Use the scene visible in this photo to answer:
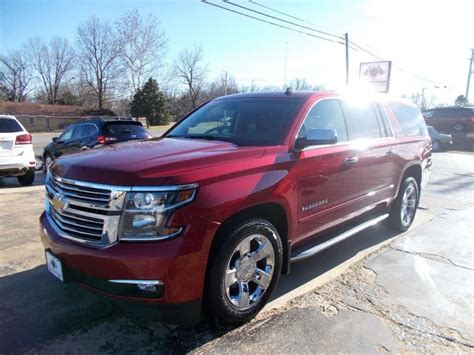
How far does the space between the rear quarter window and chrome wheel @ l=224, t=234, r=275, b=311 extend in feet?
10.8

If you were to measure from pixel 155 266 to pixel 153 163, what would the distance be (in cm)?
73

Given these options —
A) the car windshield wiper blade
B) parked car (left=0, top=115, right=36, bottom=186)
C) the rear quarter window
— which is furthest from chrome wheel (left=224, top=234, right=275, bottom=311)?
parked car (left=0, top=115, right=36, bottom=186)

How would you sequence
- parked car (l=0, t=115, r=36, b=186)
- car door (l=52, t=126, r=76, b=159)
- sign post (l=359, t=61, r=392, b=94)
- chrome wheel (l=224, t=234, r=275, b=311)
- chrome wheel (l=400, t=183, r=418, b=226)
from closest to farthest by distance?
1. chrome wheel (l=224, t=234, r=275, b=311)
2. chrome wheel (l=400, t=183, r=418, b=226)
3. parked car (l=0, t=115, r=36, b=186)
4. car door (l=52, t=126, r=76, b=159)
5. sign post (l=359, t=61, r=392, b=94)

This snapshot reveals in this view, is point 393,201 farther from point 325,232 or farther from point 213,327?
point 213,327

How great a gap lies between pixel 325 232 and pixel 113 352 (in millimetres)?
2344

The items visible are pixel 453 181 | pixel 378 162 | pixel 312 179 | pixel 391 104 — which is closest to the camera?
pixel 312 179

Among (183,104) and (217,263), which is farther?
(183,104)

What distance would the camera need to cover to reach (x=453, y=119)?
23.5 m

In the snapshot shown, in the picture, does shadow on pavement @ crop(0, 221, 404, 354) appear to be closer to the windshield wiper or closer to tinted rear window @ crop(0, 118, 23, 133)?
the windshield wiper

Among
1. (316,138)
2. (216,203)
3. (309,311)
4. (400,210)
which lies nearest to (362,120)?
(316,138)

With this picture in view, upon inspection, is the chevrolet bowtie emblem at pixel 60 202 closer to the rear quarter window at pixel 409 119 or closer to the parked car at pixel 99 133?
the rear quarter window at pixel 409 119

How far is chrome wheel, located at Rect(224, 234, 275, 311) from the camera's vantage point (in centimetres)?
300

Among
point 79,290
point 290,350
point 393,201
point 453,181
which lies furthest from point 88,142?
point 453,181

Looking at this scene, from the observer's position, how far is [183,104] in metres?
71.9
